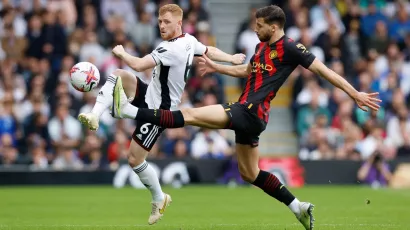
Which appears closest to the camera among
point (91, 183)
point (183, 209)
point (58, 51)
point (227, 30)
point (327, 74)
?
point (327, 74)

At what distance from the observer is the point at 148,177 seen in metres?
12.5

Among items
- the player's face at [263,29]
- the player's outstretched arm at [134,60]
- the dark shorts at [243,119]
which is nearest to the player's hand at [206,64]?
the player's outstretched arm at [134,60]

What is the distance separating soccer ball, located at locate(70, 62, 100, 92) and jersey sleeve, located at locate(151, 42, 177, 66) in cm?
80

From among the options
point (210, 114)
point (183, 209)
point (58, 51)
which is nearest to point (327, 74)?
point (210, 114)

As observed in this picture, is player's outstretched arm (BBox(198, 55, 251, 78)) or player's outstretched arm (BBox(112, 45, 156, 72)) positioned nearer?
player's outstretched arm (BBox(112, 45, 156, 72))

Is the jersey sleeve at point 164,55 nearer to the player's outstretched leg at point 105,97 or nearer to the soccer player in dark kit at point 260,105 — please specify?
the player's outstretched leg at point 105,97

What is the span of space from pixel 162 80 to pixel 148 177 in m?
1.33

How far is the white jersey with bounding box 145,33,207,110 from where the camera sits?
12.1 metres

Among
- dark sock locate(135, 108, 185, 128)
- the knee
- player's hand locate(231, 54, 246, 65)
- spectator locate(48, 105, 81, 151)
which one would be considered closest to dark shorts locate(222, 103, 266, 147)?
dark sock locate(135, 108, 185, 128)

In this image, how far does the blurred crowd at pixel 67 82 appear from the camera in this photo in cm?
2131

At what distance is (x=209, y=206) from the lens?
16.4 metres

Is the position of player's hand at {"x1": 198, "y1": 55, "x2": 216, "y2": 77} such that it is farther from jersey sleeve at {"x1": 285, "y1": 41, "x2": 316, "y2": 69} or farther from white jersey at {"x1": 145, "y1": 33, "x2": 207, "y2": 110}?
jersey sleeve at {"x1": 285, "y1": 41, "x2": 316, "y2": 69}

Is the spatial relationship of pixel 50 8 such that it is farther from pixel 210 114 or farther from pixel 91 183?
pixel 210 114

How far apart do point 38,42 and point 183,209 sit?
29.0 feet
